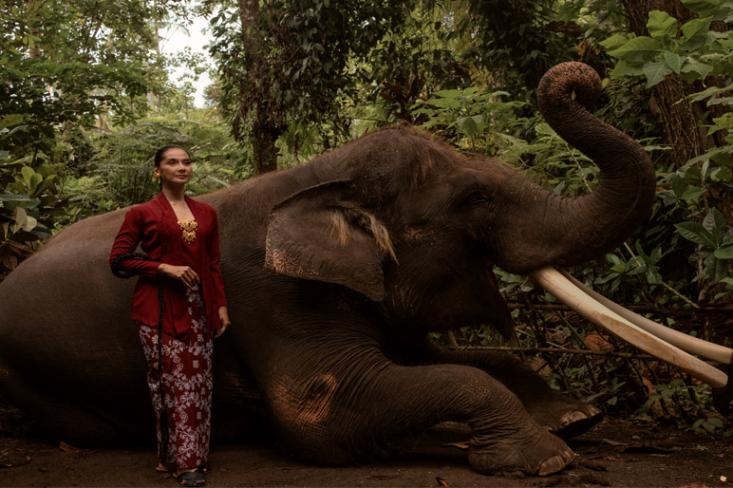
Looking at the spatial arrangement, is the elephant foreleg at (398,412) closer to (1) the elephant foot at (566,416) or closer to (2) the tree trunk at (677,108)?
(1) the elephant foot at (566,416)

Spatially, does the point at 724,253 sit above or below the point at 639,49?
below

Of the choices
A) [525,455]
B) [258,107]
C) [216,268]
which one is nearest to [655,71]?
[525,455]

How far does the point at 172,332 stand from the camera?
3.82m

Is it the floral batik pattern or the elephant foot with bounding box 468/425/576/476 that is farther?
the floral batik pattern

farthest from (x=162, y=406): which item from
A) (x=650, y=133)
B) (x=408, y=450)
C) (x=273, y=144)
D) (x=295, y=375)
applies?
(x=273, y=144)

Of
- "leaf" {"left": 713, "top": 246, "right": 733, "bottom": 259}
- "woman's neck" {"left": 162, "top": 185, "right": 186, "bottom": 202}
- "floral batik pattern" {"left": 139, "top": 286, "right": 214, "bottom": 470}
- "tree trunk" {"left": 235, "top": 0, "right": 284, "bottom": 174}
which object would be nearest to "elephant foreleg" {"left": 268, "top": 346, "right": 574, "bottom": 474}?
"floral batik pattern" {"left": 139, "top": 286, "right": 214, "bottom": 470}

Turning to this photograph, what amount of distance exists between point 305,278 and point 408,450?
0.92 m

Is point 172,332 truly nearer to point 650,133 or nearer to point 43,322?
point 43,322

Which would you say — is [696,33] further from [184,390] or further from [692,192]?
[184,390]

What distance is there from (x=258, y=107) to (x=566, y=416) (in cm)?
652

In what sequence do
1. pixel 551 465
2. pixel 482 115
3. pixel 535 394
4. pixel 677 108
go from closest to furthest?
pixel 551 465, pixel 535 394, pixel 677 108, pixel 482 115

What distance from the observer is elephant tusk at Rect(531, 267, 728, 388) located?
3.60 m

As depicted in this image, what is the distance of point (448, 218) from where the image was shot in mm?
4172

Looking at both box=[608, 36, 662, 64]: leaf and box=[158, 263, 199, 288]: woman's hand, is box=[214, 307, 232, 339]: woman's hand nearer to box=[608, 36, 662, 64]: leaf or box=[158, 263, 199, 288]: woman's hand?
box=[158, 263, 199, 288]: woman's hand
